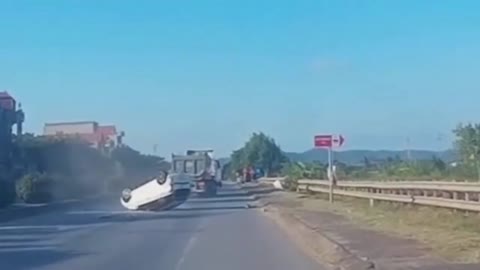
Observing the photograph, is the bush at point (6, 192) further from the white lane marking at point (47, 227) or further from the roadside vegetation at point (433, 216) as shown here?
the roadside vegetation at point (433, 216)

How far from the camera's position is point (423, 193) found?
106ft

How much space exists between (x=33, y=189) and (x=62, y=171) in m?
21.6

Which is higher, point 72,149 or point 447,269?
point 72,149

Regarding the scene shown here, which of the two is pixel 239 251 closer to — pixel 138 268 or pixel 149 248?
pixel 149 248

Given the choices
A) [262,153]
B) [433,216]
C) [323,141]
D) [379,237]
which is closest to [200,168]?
[323,141]

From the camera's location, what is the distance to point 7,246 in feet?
83.8

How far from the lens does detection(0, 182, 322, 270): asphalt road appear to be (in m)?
19.6

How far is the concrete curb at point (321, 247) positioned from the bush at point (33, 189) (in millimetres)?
23452

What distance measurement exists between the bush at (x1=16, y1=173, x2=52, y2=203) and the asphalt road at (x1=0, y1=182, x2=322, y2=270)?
55.5 feet

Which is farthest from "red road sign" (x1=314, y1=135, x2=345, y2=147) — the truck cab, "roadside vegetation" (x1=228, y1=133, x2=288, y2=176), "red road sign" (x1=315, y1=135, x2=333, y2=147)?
"roadside vegetation" (x1=228, y1=133, x2=288, y2=176)

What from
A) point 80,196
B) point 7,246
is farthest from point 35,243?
point 80,196

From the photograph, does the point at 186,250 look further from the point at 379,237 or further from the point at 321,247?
the point at 379,237

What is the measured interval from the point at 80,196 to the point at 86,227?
117 feet

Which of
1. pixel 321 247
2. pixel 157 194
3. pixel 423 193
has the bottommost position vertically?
pixel 321 247
